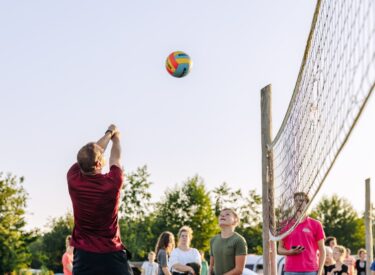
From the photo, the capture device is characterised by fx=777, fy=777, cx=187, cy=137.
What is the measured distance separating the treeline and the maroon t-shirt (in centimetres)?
4290

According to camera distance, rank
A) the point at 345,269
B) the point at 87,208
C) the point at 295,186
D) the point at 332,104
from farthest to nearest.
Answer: the point at 345,269, the point at 295,186, the point at 332,104, the point at 87,208

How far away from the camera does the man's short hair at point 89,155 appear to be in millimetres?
Result: 5504

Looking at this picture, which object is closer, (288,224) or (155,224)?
(288,224)

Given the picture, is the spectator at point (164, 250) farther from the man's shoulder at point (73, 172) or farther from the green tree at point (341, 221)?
the green tree at point (341, 221)

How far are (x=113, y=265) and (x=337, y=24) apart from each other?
2859 mm

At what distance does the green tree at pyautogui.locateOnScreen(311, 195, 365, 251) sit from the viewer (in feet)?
243

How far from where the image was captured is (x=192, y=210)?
58219 millimetres

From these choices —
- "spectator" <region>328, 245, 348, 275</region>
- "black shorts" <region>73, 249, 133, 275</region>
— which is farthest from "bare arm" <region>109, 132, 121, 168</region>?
"spectator" <region>328, 245, 348, 275</region>

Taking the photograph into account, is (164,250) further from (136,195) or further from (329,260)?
(136,195)

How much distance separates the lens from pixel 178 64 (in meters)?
12.0

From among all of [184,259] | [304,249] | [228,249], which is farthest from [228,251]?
[184,259]

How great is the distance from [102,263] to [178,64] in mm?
6590

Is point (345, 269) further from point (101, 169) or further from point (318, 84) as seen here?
point (101, 169)

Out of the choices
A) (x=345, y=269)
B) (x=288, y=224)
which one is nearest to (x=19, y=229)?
(x=345, y=269)
